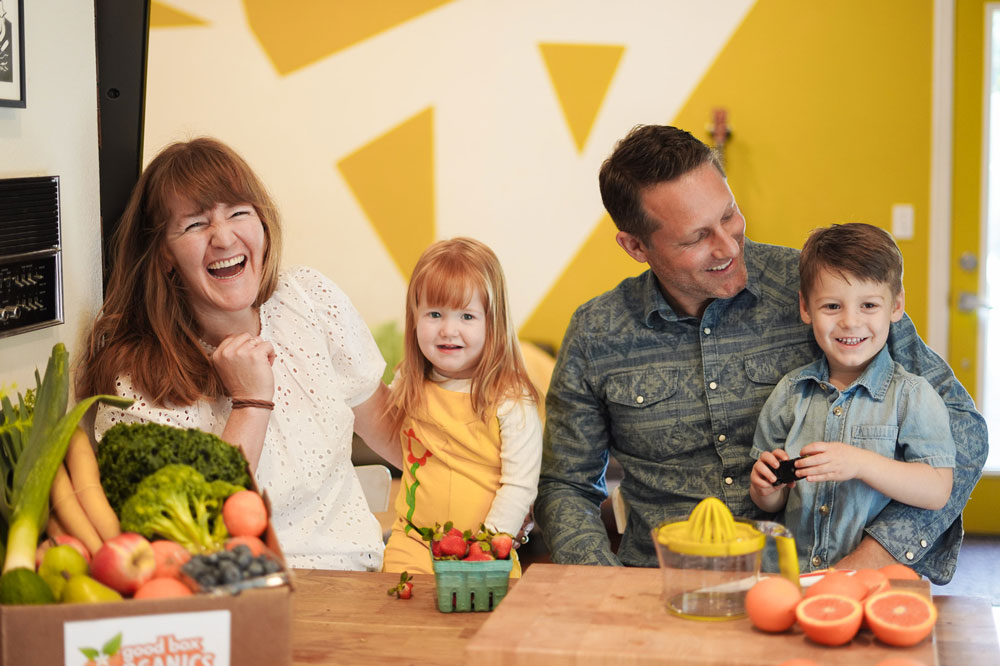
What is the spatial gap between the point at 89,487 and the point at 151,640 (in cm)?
33

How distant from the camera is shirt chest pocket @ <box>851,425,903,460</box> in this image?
5.84 feet

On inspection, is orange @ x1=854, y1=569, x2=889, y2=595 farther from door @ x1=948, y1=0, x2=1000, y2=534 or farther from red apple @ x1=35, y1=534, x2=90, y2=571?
door @ x1=948, y1=0, x2=1000, y2=534

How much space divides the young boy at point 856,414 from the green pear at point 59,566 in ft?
3.57

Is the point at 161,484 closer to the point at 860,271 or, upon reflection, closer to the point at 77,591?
the point at 77,591

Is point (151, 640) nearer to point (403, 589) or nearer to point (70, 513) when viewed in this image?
point (70, 513)

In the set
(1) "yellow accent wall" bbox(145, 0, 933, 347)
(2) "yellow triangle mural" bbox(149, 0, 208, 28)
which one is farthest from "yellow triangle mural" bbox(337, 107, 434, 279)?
(2) "yellow triangle mural" bbox(149, 0, 208, 28)

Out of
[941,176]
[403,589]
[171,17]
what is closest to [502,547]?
[403,589]

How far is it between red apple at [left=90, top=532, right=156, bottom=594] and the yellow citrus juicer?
0.61m

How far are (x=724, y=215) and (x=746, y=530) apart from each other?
0.87 meters

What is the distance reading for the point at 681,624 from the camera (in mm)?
1204

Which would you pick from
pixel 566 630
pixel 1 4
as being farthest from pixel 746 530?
pixel 1 4

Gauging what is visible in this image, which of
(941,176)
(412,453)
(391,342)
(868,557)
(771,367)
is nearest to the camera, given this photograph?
(868,557)

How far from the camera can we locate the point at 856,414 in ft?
5.98

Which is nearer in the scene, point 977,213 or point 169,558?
point 169,558
